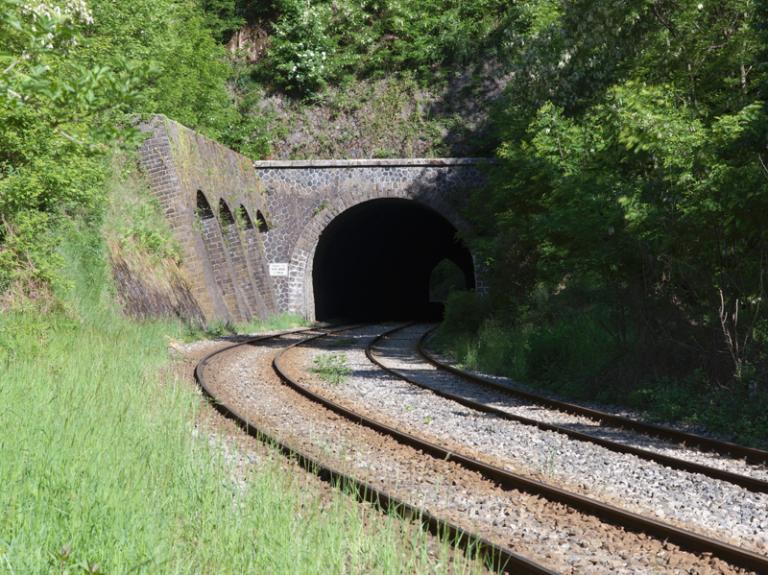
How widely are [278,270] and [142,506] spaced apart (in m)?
26.7

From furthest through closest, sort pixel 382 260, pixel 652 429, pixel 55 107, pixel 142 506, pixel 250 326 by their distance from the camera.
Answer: pixel 382 260
pixel 250 326
pixel 652 429
pixel 55 107
pixel 142 506

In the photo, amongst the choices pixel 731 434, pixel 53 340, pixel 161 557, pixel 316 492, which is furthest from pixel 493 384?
pixel 161 557

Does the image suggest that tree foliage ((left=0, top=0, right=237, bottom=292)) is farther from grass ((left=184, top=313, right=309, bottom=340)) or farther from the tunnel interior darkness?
the tunnel interior darkness

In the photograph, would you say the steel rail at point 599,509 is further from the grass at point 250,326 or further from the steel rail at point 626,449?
the grass at point 250,326

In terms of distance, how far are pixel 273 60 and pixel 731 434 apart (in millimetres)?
27307

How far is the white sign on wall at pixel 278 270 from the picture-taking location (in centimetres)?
3098

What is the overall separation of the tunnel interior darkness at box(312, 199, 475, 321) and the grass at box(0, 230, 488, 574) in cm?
2471

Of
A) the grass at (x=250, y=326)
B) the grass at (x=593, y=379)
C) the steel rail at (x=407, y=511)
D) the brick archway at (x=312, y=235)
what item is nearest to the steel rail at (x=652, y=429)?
the grass at (x=593, y=379)

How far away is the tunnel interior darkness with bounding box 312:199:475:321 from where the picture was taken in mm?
34406

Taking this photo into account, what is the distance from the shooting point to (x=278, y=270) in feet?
102

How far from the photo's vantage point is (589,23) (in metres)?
16.3

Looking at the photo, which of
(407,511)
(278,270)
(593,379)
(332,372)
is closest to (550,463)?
(407,511)

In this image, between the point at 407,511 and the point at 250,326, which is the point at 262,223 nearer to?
the point at 250,326

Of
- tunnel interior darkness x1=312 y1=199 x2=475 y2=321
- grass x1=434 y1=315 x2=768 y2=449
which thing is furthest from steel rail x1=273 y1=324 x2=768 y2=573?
tunnel interior darkness x1=312 y1=199 x2=475 y2=321
